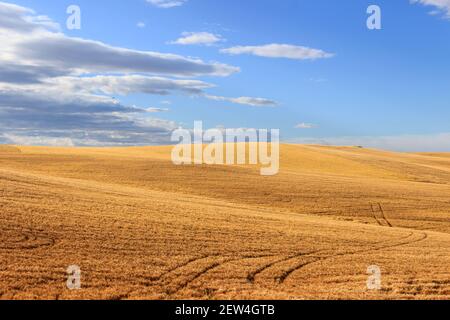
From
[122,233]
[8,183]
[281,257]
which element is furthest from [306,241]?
[8,183]

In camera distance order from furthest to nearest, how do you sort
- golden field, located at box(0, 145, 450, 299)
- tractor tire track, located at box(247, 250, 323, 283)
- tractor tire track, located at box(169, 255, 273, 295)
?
tractor tire track, located at box(247, 250, 323, 283), golden field, located at box(0, 145, 450, 299), tractor tire track, located at box(169, 255, 273, 295)

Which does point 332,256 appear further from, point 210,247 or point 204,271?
point 204,271

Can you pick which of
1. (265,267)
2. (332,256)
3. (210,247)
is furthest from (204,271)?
(332,256)

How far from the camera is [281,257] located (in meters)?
18.5

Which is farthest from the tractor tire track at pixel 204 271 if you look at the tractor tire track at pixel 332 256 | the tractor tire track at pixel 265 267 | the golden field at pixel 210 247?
the tractor tire track at pixel 332 256

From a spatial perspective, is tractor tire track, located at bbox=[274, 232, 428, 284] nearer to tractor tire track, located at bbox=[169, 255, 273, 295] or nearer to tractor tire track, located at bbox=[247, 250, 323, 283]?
tractor tire track, located at bbox=[247, 250, 323, 283]

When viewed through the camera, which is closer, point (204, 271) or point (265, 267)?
point (204, 271)

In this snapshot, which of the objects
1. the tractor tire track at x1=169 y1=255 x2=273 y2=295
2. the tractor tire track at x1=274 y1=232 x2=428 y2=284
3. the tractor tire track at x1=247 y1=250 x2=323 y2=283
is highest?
the tractor tire track at x1=169 y1=255 x2=273 y2=295

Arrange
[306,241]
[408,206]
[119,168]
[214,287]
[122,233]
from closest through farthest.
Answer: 1. [214,287]
2. [122,233]
3. [306,241]
4. [408,206]
5. [119,168]

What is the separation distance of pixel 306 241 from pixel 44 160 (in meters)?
44.2

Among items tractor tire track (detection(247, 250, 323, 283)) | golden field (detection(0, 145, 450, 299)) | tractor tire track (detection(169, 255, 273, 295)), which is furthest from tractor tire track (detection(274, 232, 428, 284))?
tractor tire track (detection(169, 255, 273, 295))

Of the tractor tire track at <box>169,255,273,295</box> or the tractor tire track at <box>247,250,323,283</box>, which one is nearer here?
the tractor tire track at <box>169,255,273,295</box>
